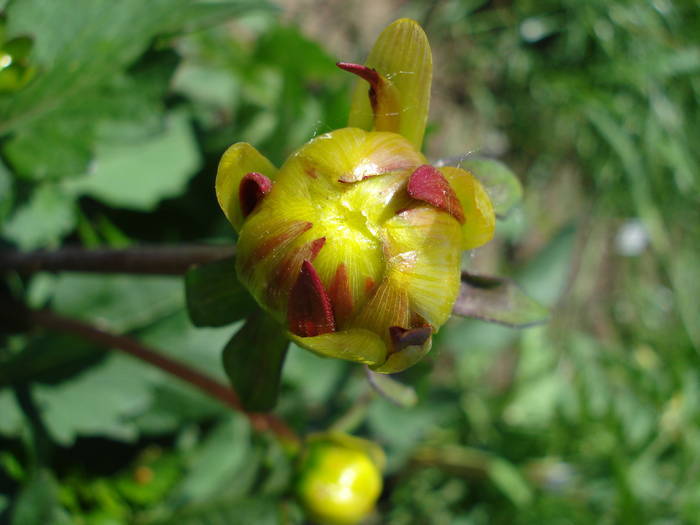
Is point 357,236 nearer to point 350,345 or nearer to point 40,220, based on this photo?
point 350,345

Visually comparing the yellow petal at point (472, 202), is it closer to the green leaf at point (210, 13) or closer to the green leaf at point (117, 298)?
the green leaf at point (210, 13)

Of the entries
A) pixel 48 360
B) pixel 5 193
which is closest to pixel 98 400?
pixel 48 360

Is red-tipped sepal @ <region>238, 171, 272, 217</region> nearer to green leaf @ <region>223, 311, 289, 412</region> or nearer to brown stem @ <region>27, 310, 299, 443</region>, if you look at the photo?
green leaf @ <region>223, 311, 289, 412</region>

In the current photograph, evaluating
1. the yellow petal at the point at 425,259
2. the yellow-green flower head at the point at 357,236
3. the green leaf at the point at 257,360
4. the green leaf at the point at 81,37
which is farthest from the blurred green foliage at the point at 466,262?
the green leaf at the point at 257,360

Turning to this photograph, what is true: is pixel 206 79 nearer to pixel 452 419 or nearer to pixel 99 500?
pixel 99 500

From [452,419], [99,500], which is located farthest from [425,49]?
[452,419]

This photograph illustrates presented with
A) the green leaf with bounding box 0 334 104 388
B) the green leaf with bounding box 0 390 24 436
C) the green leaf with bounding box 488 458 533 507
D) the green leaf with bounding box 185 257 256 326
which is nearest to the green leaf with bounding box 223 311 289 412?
the green leaf with bounding box 185 257 256 326
